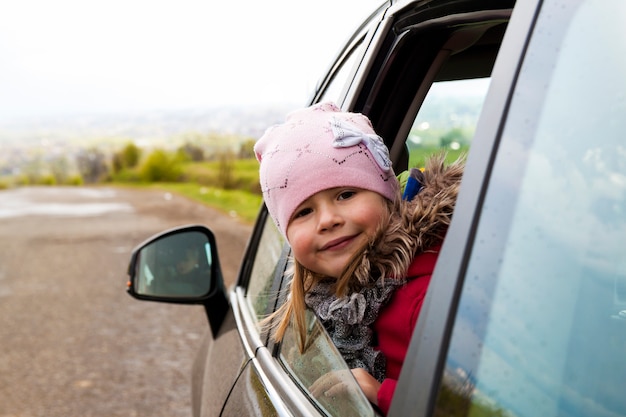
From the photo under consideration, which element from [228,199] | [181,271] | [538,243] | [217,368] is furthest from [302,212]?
[228,199]

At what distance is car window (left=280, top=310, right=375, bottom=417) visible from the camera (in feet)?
4.68

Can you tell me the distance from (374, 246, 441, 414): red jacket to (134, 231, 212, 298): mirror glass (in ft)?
4.61

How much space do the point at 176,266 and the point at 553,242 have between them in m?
2.12

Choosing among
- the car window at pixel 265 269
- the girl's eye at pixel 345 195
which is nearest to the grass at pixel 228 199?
the car window at pixel 265 269

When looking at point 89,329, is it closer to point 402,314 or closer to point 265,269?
point 265,269

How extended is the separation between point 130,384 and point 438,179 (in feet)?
16.0

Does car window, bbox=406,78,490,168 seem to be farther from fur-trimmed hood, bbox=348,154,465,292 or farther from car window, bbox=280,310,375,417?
car window, bbox=280,310,375,417

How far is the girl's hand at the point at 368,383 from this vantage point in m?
1.49

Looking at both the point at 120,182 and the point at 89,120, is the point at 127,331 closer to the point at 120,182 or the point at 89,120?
the point at 120,182

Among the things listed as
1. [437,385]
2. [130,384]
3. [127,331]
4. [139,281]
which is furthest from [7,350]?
[437,385]

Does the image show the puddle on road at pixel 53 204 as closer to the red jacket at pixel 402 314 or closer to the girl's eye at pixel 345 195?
the girl's eye at pixel 345 195

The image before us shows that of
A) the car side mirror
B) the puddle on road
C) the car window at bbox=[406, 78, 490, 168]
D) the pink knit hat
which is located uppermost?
the car window at bbox=[406, 78, 490, 168]

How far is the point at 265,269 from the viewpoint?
2.59 meters

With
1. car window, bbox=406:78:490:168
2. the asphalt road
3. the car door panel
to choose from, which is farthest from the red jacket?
the asphalt road
